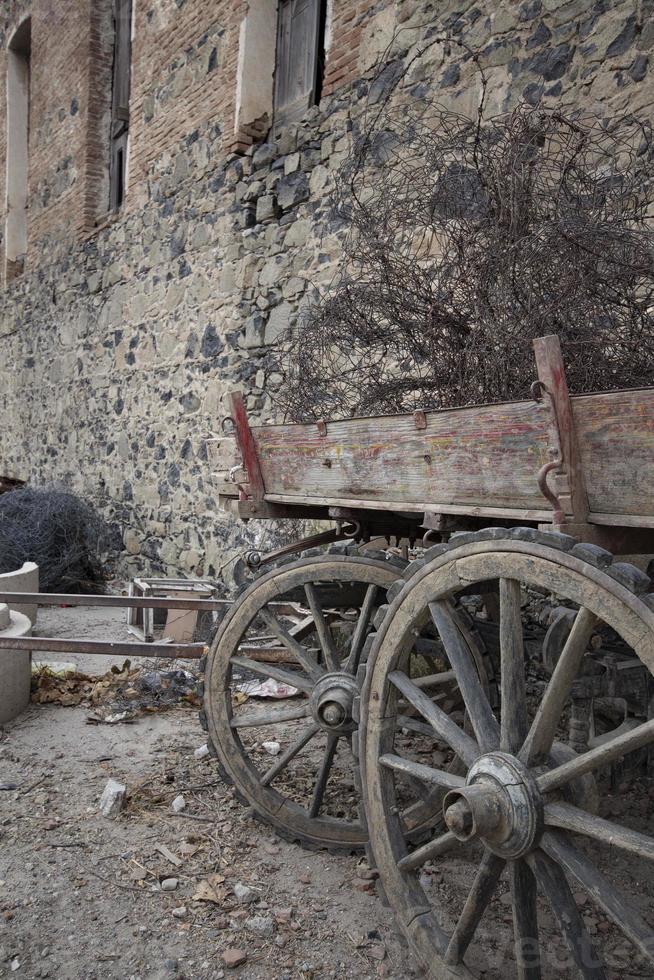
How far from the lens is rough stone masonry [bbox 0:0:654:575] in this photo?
4230 millimetres

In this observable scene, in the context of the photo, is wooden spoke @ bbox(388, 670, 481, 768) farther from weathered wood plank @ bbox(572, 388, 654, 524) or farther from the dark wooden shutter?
the dark wooden shutter

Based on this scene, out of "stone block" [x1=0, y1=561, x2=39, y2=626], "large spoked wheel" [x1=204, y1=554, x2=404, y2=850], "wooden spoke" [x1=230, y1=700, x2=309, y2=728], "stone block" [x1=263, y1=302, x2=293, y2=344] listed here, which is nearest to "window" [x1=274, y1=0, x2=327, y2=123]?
"stone block" [x1=263, y1=302, x2=293, y2=344]

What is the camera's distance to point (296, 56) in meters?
6.43

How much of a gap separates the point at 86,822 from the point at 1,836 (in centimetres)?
30

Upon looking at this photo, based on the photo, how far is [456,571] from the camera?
6.07 feet

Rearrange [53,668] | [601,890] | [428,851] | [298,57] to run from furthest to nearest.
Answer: [298,57]
[53,668]
[428,851]
[601,890]

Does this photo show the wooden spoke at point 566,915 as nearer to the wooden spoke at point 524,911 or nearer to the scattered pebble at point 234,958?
the wooden spoke at point 524,911

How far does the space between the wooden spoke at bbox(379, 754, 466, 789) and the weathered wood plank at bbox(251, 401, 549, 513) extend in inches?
27.1

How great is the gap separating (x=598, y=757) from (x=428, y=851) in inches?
22.2

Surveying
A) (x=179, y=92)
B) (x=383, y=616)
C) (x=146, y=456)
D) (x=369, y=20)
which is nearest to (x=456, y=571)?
(x=383, y=616)

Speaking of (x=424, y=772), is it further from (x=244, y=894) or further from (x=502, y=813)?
(x=244, y=894)

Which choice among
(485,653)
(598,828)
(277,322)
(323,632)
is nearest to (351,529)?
(323,632)

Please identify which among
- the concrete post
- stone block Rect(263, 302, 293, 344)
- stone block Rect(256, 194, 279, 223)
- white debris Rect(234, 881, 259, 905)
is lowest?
white debris Rect(234, 881, 259, 905)

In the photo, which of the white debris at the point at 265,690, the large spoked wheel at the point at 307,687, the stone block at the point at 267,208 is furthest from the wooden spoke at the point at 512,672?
the stone block at the point at 267,208
